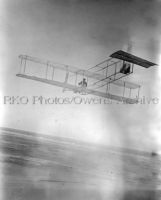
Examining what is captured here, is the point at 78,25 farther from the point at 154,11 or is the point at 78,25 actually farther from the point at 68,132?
the point at 68,132

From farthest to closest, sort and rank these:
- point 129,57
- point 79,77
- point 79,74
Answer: point 79,77 < point 79,74 < point 129,57

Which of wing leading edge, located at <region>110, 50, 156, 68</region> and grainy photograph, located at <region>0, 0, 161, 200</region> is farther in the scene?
wing leading edge, located at <region>110, 50, 156, 68</region>

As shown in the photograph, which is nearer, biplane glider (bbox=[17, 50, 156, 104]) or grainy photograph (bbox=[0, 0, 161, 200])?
grainy photograph (bbox=[0, 0, 161, 200])

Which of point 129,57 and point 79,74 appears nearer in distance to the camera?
point 129,57

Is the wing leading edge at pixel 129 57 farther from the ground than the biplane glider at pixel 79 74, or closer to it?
farther from the ground

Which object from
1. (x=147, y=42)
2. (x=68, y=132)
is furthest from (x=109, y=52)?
(x=68, y=132)

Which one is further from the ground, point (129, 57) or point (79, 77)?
point (129, 57)

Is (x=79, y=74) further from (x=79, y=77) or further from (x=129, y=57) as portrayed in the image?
(x=129, y=57)

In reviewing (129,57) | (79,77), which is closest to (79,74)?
(79,77)

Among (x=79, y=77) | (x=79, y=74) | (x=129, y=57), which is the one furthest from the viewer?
(x=79, y=77)

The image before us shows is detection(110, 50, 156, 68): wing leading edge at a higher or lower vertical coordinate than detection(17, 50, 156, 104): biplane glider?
higher

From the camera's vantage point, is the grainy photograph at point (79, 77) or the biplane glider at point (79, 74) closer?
the grainy photograph at point (79, 77)
